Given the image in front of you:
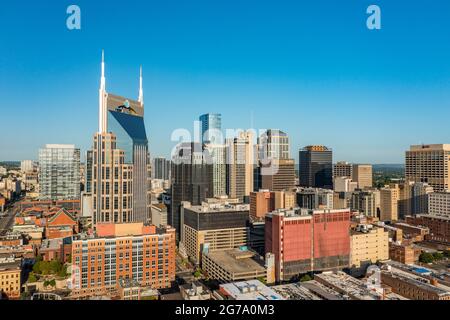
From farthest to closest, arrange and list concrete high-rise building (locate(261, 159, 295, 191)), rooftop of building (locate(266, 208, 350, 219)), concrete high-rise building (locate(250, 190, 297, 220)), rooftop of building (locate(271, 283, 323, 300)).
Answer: concrete high-rise building (locate(261, 159, 295, 191))
concrete high-rise building (locate(250, 190, 297, 220))
rooftop of building (locate(266, 208, 350, 219))
rooftop of building (locate(271, 283, 323, 300))

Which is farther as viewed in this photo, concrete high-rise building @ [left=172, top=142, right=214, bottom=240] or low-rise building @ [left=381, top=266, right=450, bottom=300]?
concrete high-rise building @ [left=172, top=142, right=214, bottom=240]

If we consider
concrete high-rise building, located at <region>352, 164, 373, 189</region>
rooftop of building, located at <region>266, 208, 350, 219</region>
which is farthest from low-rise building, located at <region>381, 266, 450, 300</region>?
concrete high-rise building, located at <region>352, 164, 373, 189</region>

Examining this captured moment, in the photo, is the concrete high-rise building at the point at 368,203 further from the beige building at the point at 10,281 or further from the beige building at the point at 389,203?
the beige building at the point at 10,281

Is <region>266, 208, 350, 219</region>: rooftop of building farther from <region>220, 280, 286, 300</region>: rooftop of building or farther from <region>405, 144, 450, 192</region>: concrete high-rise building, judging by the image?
<region>405, 144, 450, 192</region>: concrete high-rise building

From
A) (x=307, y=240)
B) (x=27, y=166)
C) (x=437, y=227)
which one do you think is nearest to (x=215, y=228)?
(x=307, y=240)

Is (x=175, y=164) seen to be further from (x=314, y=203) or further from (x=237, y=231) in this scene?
(x=314, y=203)
